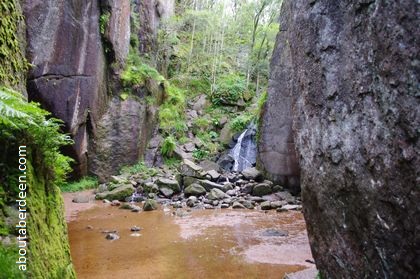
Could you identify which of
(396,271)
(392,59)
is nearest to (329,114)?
(392,59)

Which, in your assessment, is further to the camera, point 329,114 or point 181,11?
point 181,11

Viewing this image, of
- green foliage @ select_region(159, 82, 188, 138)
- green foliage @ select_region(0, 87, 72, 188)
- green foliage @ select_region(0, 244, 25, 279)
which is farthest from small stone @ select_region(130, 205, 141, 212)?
green foliage @ select_region(0, 244, 25, 279)

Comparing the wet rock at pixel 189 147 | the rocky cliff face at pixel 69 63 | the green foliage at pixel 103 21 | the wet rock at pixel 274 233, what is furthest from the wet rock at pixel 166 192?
the green foliage at pixel 103 21

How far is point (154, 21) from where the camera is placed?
59.7ft

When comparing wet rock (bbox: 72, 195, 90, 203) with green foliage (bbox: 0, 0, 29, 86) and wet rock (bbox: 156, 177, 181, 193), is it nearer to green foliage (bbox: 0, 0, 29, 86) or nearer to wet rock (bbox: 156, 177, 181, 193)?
wet rock (bbox: 156, 177, 181, 193)

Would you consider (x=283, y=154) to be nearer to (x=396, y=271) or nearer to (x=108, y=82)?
(x=108, y=82)

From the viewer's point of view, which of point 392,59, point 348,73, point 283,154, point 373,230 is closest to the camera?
point 392,59

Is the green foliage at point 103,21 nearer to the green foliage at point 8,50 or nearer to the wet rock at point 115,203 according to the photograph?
the green foliage at point 8,50

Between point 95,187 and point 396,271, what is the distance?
11.9 meters

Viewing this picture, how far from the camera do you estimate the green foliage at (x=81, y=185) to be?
39.5ft

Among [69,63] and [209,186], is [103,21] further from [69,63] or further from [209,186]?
[209,186]

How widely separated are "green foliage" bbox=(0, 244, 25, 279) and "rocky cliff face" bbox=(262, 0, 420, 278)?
7.84 feet

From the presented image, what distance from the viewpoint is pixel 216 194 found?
11.1m

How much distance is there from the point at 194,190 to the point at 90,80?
5726 mm
